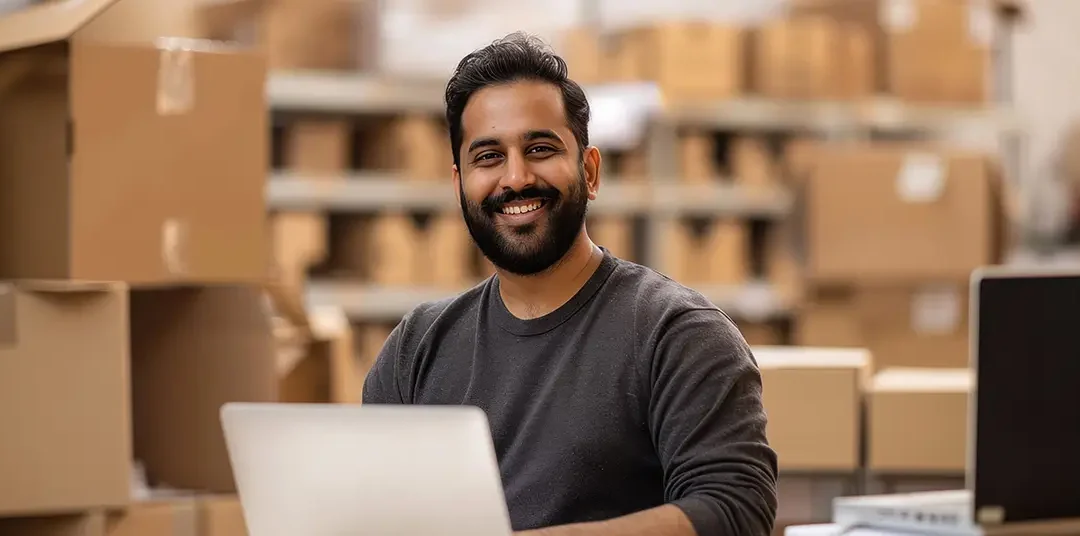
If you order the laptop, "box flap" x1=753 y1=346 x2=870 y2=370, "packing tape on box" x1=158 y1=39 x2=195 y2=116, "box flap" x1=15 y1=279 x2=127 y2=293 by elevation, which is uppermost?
"packing tape on box" x1=158 y1=39 x2=195 y2=116

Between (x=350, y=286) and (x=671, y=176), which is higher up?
(x=671, y=176)

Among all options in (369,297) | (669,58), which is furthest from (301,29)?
(669,58)

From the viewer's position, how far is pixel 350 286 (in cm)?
453

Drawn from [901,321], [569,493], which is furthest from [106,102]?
[901,321]

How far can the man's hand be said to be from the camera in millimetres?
1595

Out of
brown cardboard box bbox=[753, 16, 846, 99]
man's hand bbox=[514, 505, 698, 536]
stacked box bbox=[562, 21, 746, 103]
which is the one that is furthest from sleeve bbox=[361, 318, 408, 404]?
brown cardboard box bbox=[753, 16, 846, 99]

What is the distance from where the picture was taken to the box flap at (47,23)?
2.49m

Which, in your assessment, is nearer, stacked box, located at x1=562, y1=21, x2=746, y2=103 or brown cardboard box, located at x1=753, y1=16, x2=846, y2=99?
stacked box, located at x1=562, y1=21, x2=746, y2=103

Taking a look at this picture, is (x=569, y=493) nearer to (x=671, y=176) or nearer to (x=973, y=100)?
(x=671, y=176)

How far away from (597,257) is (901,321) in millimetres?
2532

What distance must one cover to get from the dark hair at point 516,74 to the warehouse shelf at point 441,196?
2.45 metres

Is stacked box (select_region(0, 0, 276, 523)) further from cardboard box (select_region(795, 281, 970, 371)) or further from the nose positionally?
cardboard box (select_region(795, 281, 970, 371))

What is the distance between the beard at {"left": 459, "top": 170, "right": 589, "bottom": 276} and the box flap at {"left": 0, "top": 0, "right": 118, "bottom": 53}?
97cm

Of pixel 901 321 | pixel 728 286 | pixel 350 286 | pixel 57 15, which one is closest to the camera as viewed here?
pixel 57 15
